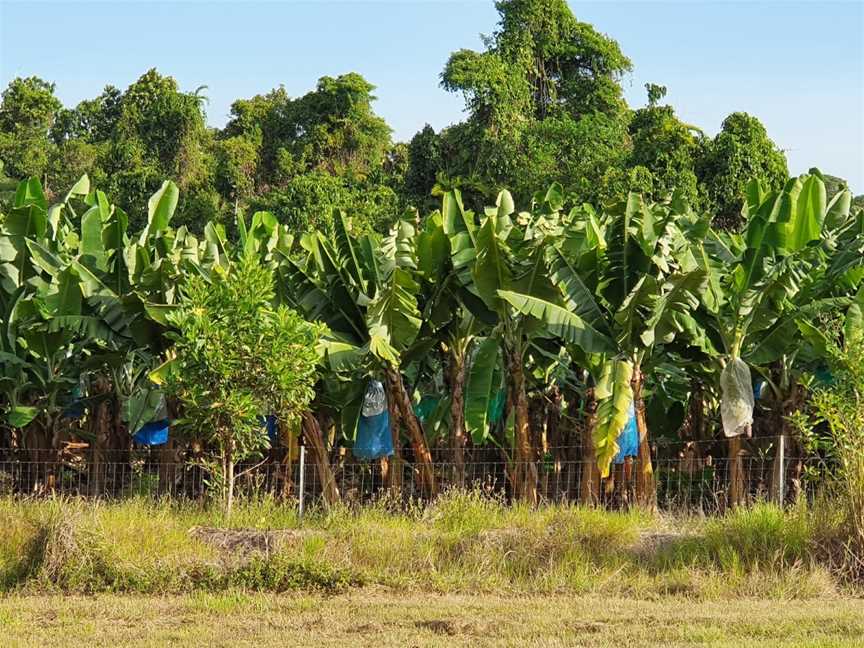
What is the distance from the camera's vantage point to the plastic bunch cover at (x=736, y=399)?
1564cm

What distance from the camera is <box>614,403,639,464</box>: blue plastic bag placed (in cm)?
1565

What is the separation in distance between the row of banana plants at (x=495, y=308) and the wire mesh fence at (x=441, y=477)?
239 mm

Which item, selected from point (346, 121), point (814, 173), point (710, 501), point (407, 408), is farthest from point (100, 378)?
point (346, 121)

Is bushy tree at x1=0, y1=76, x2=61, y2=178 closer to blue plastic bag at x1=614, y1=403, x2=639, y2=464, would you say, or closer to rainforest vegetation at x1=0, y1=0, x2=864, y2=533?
rainforest vegetation at x1=0, y1=0, x2=864, y2=533

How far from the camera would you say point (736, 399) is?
618 inches

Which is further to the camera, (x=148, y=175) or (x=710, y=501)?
(x=148, y=175)

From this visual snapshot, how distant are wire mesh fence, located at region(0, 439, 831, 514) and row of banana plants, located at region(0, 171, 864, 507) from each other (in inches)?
9.4

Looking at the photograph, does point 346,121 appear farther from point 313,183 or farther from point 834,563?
point 834,563

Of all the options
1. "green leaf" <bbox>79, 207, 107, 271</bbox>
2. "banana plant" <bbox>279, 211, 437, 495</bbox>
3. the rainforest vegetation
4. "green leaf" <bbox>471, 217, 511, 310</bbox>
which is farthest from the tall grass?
"green leaf" <bbox>79, 207, 107, 271</bbox>

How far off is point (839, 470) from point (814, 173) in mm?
6050

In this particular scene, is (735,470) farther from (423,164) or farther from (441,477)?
(423,164)

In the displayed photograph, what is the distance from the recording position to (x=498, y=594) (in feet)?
38.0

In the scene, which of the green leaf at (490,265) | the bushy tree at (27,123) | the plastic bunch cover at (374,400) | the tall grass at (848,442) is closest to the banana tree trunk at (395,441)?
the plastic bunch cover at (374,400)

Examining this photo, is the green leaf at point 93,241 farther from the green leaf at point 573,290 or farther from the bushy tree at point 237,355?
the green leaf at point 573,290
